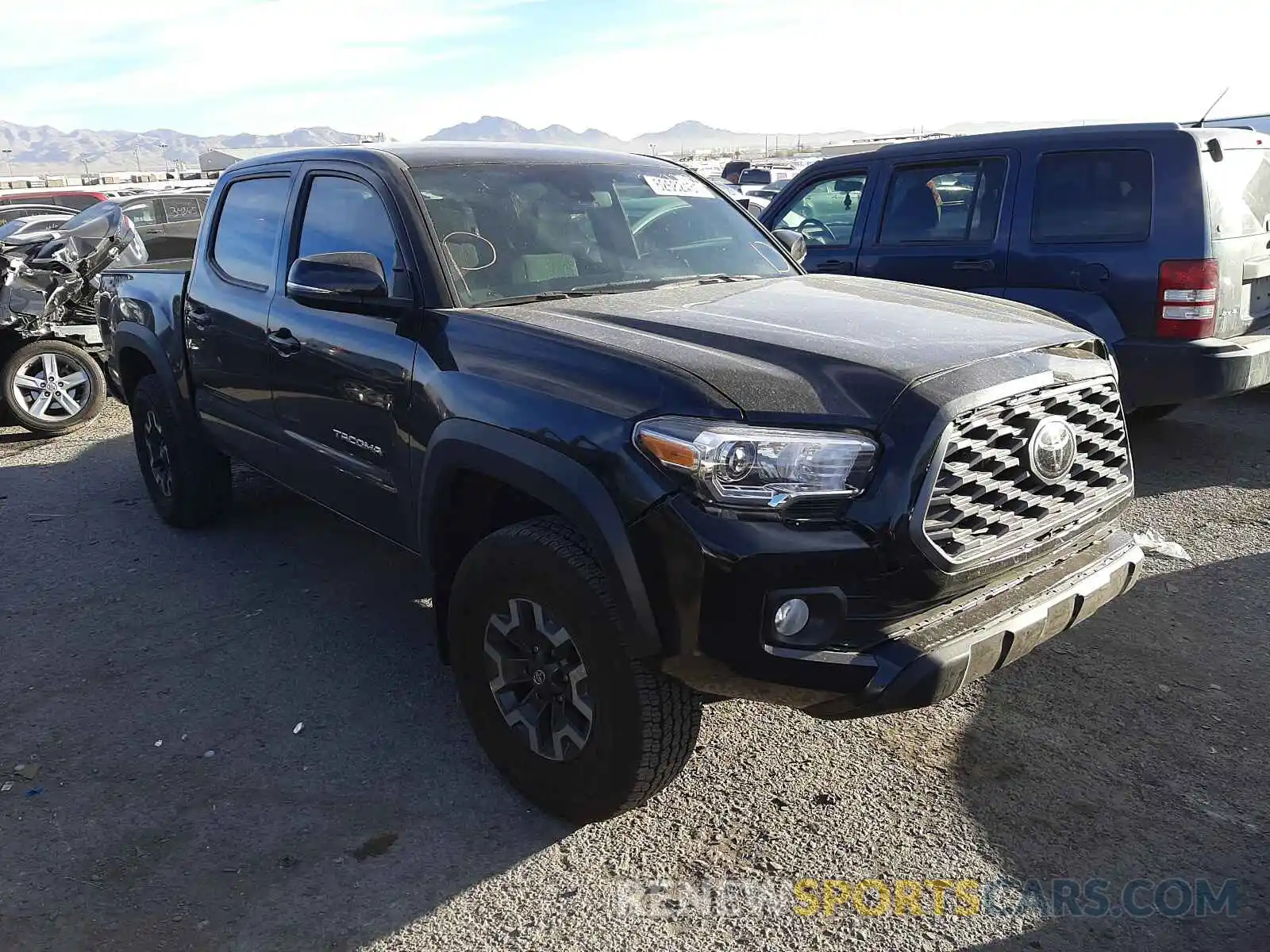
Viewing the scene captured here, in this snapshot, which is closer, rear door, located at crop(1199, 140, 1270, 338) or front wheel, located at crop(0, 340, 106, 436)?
rear door, located at crop(1199, 140, 1270, 338)

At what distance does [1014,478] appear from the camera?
2.61 metres

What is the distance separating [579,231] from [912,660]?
6.74 ft

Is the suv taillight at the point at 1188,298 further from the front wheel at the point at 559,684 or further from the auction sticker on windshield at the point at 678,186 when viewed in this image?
the front wheel at the point at 559,684

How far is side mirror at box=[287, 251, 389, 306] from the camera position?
125 inches

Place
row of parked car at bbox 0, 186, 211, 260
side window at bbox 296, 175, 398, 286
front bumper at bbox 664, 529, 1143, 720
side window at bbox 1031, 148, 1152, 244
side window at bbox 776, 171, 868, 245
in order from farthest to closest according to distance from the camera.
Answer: row of parked car at bbox 0, 186, 211, 260, side window at bbox 776, 171, 868, 245, side window at bbox 1031, 148, 1152, 244, side window at bbox 296, 175, 398, 286, front bumper at bbox 664, 529, 1143, 720

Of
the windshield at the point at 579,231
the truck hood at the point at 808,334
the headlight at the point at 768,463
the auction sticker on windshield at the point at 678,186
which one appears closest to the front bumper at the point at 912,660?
the headlight at the point at 768,463

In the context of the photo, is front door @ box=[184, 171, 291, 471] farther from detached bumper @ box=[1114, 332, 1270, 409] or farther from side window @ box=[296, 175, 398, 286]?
detached bumper @ box=[1114, 332, 1270, 409]

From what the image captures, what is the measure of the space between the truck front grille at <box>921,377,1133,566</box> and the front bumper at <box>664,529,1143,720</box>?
0.14 m

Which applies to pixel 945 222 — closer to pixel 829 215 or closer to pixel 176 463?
pixel 829 215

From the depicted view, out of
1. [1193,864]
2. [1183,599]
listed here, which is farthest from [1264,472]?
[1193,864]

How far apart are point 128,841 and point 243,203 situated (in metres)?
2.82

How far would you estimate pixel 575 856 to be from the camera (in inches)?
111

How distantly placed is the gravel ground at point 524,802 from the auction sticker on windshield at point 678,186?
205 centimetres

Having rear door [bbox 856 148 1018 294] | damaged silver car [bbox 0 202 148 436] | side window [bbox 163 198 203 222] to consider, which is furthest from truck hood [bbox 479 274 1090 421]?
side window [bbox 163 198 203 222]
